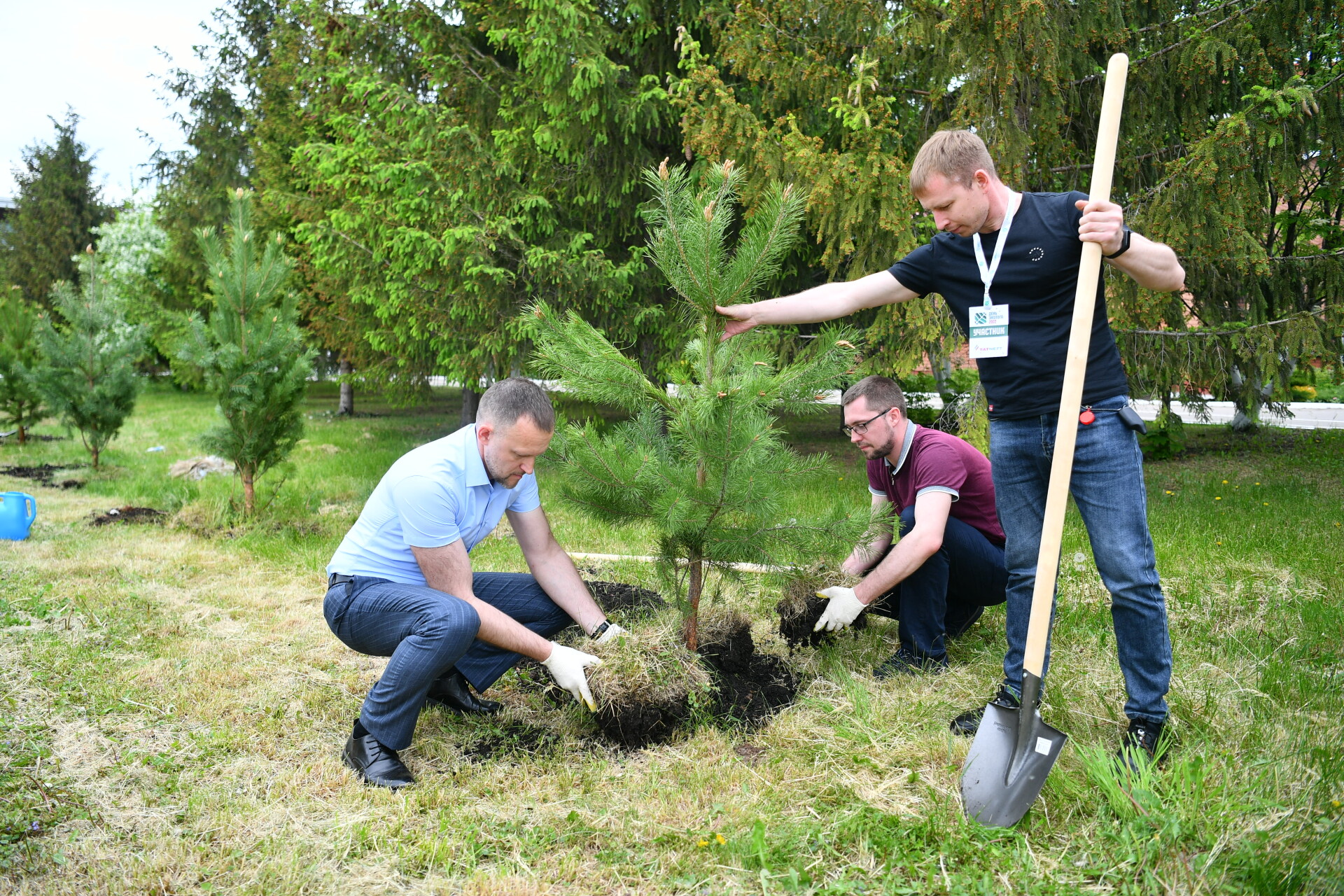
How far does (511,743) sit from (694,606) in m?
0.84

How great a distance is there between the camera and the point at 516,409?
2.92 metres

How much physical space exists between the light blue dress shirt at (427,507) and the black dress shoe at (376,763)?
0.54 m

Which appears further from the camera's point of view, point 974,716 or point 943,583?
point 943,583

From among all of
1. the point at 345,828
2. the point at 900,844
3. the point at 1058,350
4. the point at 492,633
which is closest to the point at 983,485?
the point at 1058,350

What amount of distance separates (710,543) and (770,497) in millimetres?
331

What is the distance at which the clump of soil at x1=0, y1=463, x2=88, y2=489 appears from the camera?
348 inches

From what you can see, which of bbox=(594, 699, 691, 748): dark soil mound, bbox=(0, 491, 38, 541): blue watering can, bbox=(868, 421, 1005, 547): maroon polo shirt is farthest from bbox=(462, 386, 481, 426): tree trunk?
bbox=(594, 699, 691, 748): dark soil mound

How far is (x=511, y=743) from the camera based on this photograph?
10.2ft

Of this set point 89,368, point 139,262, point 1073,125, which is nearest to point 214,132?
point 139,262

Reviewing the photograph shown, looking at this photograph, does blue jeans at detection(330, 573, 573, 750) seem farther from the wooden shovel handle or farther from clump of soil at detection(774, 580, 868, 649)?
the wooden shovel handle

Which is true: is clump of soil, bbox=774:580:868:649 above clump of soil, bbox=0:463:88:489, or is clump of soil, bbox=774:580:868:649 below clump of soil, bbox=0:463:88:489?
above

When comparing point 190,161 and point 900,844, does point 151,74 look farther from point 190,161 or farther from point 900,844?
point 900,844

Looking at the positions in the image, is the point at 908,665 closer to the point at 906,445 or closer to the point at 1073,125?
the point at 906,445

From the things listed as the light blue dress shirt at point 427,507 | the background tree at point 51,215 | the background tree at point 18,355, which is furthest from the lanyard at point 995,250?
the background tree at point 51,215
